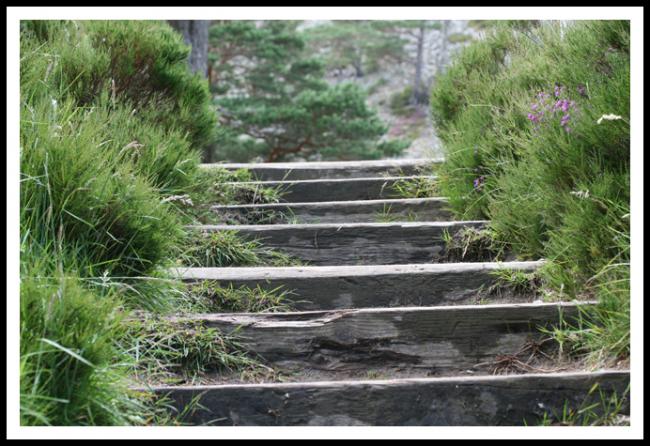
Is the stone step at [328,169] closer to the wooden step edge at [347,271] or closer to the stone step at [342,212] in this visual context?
the stone step at [342,212]

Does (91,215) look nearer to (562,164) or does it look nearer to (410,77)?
(562,164)

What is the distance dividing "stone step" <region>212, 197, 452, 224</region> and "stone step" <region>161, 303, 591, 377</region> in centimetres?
141

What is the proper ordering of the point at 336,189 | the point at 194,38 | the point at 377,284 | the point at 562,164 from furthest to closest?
the point at 194,38, the point at 336,189, the point at 377,284, the point at 562,164

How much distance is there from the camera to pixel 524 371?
79.5 inches

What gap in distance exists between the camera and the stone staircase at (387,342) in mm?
1803

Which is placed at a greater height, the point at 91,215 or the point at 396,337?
the point at 91,215

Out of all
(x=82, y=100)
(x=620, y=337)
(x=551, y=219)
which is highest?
(x=82, y=100)

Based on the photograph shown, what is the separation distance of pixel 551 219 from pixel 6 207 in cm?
186

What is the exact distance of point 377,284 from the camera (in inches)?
99.3

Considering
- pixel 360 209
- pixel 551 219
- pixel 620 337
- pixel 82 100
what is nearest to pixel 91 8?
pixel 82 100

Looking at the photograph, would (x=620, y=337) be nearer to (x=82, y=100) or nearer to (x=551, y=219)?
(x=551, y=219)

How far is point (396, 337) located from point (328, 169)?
2.40m

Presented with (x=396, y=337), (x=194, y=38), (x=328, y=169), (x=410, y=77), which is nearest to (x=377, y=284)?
(x=396, y=337)

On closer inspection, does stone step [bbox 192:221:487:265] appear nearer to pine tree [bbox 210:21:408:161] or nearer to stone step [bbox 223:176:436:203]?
stone step [bbox 223:176:436:203]
